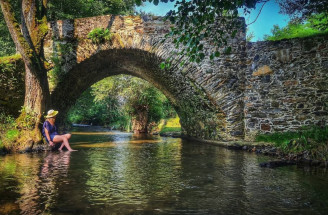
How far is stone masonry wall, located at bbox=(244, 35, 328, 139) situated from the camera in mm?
7711

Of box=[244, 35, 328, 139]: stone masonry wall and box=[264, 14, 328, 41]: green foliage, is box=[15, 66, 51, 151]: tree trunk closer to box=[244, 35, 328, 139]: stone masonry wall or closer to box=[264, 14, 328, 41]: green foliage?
box=[244, 35, 328, 139]: stone masonry wall

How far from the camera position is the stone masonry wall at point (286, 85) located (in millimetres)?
7711

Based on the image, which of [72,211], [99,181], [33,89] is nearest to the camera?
[72,211]

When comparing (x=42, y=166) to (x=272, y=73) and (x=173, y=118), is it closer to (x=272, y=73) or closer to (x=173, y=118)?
(x=272, y=73)

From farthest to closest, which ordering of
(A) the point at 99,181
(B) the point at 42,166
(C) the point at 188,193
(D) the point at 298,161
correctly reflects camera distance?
(D) the point at 298,161 → (B) the point at 42,166 → (A) the point at 99,181 → (C) the point at 188,193

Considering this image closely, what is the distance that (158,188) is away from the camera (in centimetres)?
A: 353

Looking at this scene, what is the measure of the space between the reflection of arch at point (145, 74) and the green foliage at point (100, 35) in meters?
0.40

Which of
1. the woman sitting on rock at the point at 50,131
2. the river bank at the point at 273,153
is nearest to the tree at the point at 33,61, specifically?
the woman sitting on rock at the point at 50,131

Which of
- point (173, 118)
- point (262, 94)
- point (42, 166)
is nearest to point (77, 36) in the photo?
point (42, 166)

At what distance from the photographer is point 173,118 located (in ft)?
59.1

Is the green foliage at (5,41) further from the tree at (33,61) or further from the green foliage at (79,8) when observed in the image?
the tree at (33,61)

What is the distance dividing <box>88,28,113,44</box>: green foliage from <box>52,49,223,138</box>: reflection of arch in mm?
397

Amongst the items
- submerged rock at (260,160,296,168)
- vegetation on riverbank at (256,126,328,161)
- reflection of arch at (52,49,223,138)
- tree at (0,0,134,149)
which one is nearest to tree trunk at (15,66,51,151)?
tree at (0,0,134,149)

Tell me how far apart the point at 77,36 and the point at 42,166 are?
5262 millimetres
